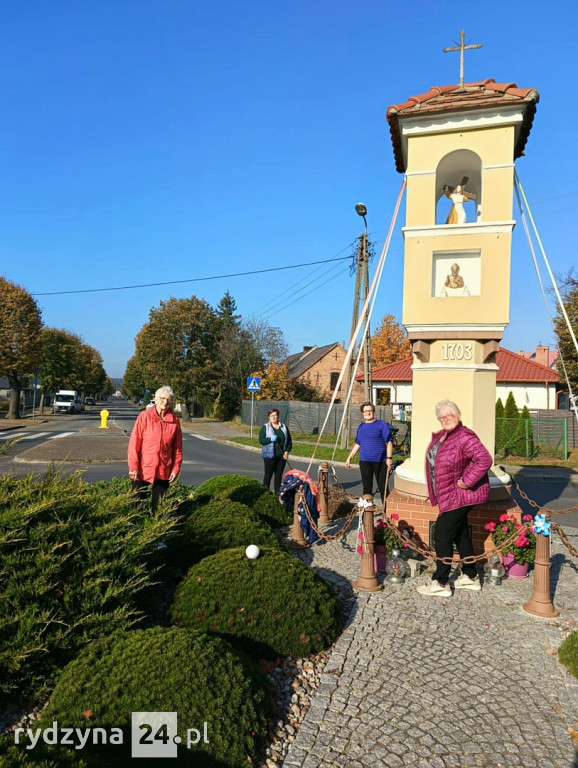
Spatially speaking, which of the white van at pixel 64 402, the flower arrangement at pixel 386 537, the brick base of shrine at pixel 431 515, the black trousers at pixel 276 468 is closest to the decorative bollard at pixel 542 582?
the brick base of shrine at pixel 431 515

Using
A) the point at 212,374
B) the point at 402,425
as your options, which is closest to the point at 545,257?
the point at 402,425

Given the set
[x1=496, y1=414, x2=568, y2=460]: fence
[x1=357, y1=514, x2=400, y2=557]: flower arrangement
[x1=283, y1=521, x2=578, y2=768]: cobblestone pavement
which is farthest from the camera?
[x1=496, y1=414, x2=568, y2=460]: fence

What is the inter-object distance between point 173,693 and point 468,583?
3.28m

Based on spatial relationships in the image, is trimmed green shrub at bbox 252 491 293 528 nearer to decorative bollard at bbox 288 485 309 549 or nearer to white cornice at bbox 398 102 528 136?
decorative bollard at bbox 288 485 309 549

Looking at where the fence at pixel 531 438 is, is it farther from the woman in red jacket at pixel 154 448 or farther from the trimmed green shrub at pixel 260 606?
the trimmed green shrub at pixel 260 606

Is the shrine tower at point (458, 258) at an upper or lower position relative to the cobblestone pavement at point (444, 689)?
upper

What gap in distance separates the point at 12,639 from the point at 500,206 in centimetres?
609

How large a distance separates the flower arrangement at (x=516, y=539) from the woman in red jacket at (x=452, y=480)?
0.64 m

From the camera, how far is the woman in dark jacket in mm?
7793

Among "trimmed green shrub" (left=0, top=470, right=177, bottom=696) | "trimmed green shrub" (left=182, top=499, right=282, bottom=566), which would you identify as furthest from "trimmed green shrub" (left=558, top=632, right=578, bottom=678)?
"trimmed green shrub" (left=0, top=470, right=177, bottom=696)

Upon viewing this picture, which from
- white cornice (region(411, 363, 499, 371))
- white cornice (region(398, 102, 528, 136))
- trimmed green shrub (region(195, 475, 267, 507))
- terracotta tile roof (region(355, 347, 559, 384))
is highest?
white cornice (region(398, 102, 528, 136))

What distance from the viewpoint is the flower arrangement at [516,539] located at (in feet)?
16.7

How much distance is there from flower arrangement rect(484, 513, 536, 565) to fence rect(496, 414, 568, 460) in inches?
562

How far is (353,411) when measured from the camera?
2547 centimetres
